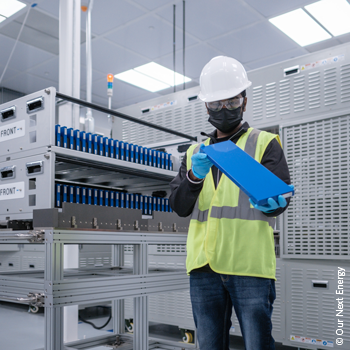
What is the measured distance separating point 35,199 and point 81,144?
449 mm

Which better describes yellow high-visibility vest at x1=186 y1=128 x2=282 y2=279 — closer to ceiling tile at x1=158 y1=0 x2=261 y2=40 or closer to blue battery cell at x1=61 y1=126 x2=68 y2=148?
blue battery cell at x1=61 y1=126 x2=68 y2=148

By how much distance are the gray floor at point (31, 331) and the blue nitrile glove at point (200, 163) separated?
8.40 ft

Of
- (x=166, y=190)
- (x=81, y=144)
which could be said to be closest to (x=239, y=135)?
(x=81, y=144)

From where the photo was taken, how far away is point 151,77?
272 inches

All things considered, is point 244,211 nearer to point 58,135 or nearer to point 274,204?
point 274,204

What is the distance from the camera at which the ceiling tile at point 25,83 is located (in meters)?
7.02

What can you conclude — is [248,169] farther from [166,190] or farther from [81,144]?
[166,190]

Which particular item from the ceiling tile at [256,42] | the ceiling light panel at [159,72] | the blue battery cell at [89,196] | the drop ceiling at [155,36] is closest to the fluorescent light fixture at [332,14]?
the drop ceiling at [155,36]

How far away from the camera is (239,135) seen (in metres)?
1.56

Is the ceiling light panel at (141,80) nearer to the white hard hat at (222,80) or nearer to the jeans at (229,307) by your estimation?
the white hard hat at (222,80)

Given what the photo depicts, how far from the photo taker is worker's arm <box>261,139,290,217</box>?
142 cm

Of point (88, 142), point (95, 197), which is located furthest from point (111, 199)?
point (88, 142)

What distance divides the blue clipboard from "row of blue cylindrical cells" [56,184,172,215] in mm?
1406

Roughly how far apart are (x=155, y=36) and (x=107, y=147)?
329cm
